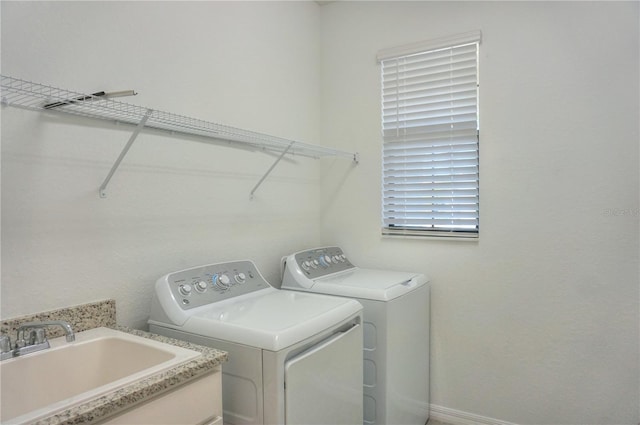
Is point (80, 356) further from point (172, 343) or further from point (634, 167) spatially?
point (634, 167)

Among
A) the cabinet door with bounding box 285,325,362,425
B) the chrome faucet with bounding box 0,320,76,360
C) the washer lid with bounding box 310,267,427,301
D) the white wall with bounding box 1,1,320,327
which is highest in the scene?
the white wall with bounding box 1,1,320,327

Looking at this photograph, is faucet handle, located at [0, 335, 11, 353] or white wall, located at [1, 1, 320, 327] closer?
faucet handle, located at [0, 335, 11, 353]

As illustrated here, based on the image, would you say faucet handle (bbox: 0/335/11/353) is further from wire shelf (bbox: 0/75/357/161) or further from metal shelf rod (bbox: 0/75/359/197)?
wire shelf (bbox: 0/75/357/161)

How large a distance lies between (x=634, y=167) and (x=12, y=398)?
267 cm

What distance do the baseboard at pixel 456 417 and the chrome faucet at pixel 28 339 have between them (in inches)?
82.3

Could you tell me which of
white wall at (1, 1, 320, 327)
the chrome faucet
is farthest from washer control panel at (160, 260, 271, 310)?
the chrome faucet

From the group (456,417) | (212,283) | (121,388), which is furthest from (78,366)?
(456,417)

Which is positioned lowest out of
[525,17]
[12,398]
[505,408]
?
[505,408]

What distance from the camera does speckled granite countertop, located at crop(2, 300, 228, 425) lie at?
900mm

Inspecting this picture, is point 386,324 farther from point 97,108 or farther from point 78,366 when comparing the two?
point 97,108

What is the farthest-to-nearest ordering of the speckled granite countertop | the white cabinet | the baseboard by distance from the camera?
the baseboard
the white cabinet
the speckled granite countertop

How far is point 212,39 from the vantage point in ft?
6.70

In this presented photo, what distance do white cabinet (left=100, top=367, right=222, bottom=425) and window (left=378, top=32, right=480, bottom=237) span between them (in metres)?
1.65

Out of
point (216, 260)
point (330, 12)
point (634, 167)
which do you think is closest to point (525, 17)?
point (634, 167)
